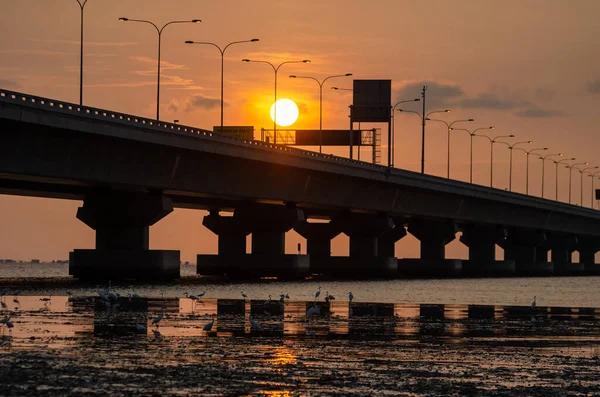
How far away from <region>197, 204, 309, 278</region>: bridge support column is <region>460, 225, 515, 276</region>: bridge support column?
6326 centimetres

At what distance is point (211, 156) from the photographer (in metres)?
95.8

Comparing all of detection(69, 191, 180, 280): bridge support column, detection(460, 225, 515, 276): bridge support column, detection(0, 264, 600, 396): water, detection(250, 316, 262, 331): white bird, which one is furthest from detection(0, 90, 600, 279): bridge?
detection(250, 316, 262, 331): white bird

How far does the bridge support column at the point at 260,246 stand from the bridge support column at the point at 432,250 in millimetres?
43587

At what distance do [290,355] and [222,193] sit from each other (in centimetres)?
7196

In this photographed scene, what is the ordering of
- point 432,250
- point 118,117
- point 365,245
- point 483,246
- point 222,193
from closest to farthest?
point 118,117 → point 222,193 → point 365,245 → point 432,250 → point 483,246

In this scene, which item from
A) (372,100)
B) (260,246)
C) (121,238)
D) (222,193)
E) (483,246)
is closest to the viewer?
(121,238)

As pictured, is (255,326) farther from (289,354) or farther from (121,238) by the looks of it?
(121,238)

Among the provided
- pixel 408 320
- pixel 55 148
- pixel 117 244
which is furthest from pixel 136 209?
pixel 408 320

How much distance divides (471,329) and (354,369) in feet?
50.0

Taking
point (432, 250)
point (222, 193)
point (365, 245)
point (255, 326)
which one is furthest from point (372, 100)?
point (255, 326)

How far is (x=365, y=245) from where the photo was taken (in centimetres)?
14300

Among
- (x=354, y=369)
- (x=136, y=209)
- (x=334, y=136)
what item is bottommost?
(x=354, y=369)

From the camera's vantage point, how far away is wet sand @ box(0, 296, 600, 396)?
2093 centimetres

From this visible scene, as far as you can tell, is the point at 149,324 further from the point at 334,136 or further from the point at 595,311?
the point at 334,136
